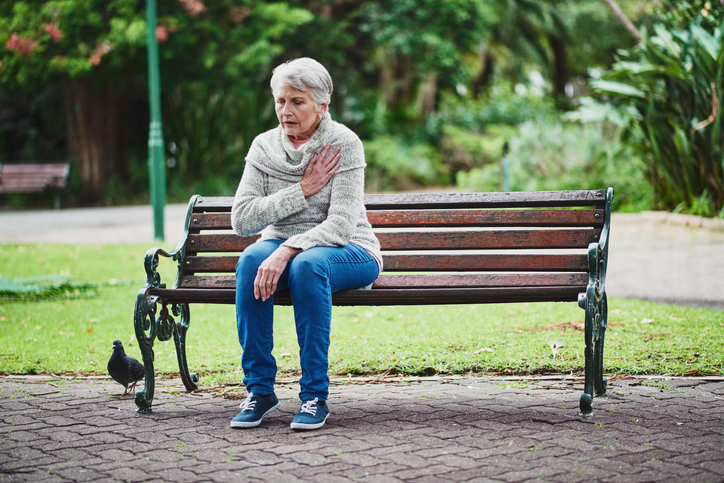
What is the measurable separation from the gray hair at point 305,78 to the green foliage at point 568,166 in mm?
9496

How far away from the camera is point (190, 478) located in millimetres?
2949

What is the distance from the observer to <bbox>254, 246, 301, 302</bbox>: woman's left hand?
3.53 m

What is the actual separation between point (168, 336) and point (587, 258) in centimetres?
204

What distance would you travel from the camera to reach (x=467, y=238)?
4.11m

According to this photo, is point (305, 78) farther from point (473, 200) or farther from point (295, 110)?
point (473, 200)

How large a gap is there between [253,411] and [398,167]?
18411mm

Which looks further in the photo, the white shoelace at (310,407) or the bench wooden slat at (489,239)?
the bench wooden slat at (489,239)

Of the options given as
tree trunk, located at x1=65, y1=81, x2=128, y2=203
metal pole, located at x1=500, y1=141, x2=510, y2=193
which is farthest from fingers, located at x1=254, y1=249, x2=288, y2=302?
tree trunk, located at x1=65, y1=81, x2=128, y2=203

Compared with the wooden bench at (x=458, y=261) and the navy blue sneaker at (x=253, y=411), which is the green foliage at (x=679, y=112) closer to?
the wooden bench at (x=458, y=261)

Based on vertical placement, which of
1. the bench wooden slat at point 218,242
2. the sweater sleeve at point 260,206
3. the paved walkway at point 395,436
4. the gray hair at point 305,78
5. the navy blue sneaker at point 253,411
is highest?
the gray hair at point 305,78

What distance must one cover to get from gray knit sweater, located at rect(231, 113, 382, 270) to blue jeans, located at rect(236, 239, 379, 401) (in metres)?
0.10

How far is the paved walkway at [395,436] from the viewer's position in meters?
2.98

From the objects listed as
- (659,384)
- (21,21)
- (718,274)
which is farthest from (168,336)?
(21,21)

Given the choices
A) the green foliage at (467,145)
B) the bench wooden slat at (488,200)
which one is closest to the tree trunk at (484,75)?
the green foliage at (467,145)
